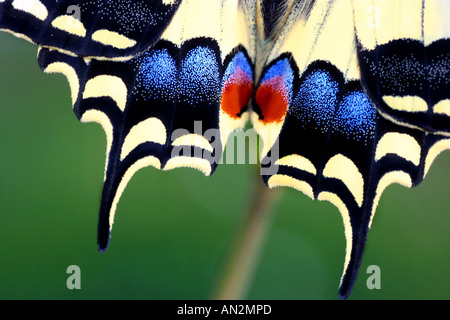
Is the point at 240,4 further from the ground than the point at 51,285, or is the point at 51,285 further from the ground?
the point at 240,4

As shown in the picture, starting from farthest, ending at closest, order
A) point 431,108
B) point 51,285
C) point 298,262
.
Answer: point 298,262, point 51,285, point 431,108

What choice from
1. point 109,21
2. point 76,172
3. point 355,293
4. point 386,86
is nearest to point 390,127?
point 386,86

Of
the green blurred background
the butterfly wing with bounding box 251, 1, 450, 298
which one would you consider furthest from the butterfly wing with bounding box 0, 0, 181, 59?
the green blurred background

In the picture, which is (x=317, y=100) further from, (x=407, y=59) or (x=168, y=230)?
(x=168, y=230)

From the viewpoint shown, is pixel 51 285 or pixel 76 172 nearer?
pixel 51 285

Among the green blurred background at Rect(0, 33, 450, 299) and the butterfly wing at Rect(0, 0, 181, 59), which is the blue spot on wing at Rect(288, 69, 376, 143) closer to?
the butterfly wing at Rect(0, 0, 181, 59)

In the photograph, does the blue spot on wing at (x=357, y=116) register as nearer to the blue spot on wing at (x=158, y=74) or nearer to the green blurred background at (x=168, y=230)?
the blue spot on wing at (x=158, y=74)

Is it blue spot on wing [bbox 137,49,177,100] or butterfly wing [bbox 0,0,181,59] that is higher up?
butterfly wing [bbox 0,0,181,59]

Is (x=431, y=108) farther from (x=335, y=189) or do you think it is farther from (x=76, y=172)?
(x=76, y=172)
